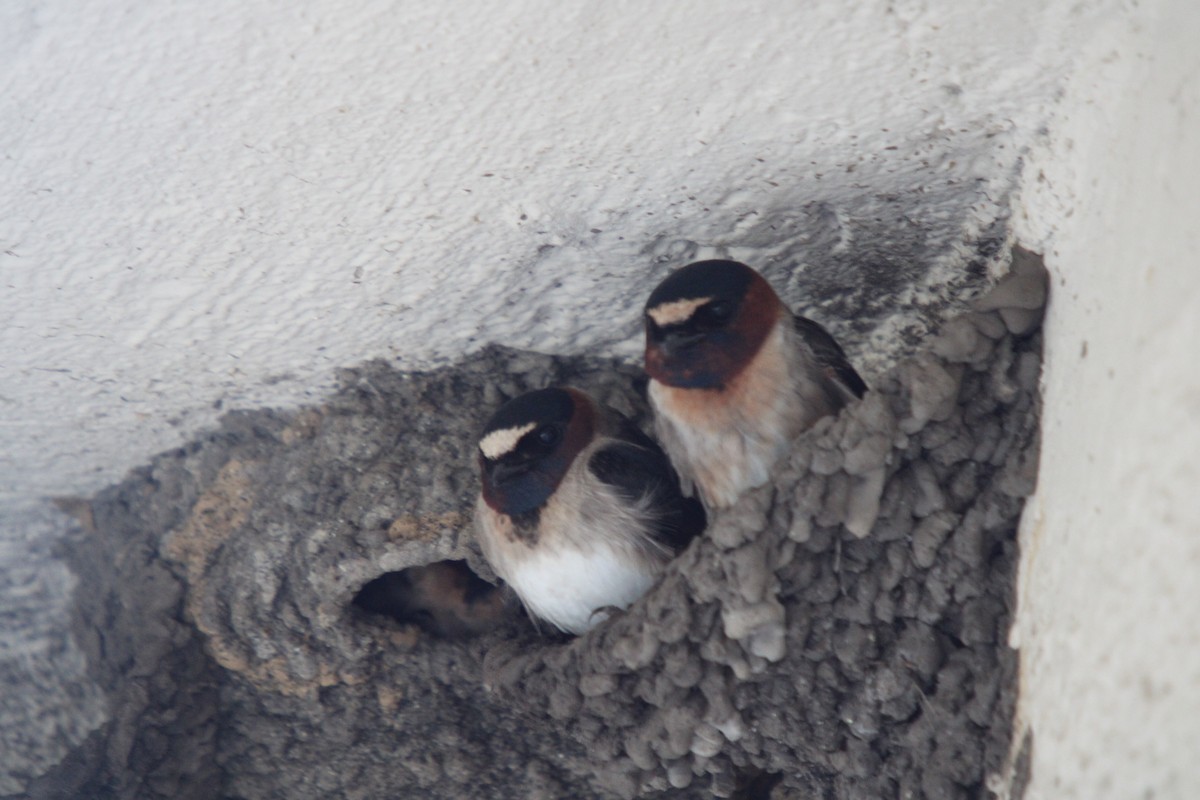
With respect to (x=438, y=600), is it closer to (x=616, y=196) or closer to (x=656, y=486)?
(x=656, y=486)

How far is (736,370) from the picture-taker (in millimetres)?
2521

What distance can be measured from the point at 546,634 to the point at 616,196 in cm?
109

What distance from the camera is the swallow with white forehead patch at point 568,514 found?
108 inches

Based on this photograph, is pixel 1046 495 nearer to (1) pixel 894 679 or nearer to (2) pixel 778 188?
(1) pixel 894 679

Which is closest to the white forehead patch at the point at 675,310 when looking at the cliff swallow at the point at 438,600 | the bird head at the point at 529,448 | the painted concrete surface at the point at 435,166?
the painted concrete surface at the point at 435,166

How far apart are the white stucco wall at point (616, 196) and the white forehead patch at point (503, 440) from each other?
0.29 meters

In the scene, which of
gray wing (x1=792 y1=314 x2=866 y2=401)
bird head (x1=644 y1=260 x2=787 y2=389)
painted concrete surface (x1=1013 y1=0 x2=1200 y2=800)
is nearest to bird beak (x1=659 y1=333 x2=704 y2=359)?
bird head (x1=644 y1=260 x2=787 y2=389)

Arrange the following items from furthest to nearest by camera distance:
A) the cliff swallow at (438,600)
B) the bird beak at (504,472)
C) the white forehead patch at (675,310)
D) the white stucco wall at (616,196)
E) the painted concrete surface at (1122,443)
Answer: the cliff swallow at (438,600) → the bird beak at (504,472) → the white forehead patch at (675,310) → the white stucco wall at (616,196) → the painted concrete surface at (1122,443)

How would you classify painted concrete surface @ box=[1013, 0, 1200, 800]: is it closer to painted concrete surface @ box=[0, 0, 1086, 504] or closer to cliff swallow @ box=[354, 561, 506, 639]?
painted concrete surface @ box=[0, 0, 1086, 504]

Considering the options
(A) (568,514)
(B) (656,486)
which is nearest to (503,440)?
(A) (568,514)

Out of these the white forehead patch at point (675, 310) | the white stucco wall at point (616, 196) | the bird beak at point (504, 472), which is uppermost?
the white stucco wall at point (616, 196)

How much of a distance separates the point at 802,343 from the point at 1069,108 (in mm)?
729

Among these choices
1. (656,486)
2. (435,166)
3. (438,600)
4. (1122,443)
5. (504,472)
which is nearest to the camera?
(1122,443)

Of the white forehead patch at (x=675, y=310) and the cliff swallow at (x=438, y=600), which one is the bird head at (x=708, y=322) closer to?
the white forehead patch at (x=675, y=310)
